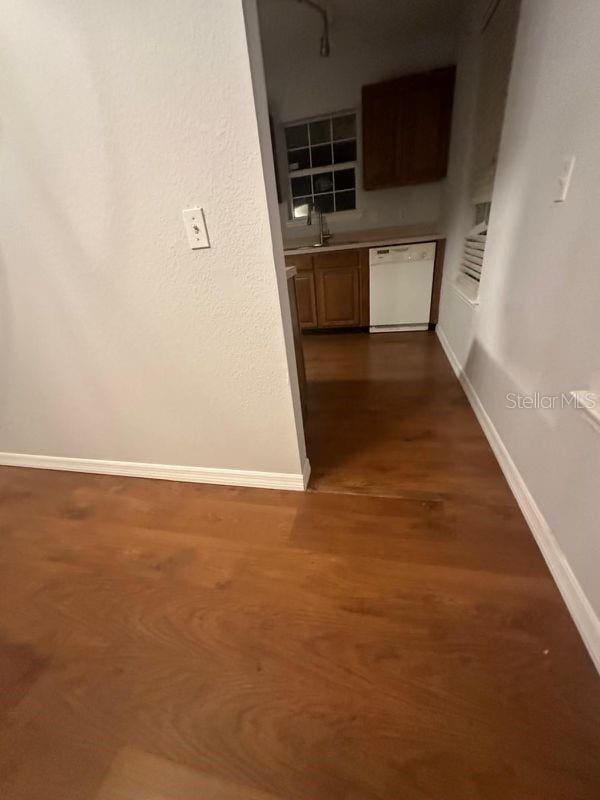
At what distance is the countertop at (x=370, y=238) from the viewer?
3.11m

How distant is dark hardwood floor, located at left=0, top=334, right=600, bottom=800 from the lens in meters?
0.69

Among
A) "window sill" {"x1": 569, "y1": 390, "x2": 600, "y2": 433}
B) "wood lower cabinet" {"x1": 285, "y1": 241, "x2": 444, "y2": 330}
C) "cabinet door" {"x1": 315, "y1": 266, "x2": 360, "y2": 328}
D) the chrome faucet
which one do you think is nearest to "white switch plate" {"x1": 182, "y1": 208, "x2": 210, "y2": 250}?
"window sill" {"x1": 569, "y1": 390, "x2": 600, "y2": 433}

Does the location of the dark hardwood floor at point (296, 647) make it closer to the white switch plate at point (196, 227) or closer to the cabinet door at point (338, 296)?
the white switch plate at point (196, 227)

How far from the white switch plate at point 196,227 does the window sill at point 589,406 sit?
1.18m

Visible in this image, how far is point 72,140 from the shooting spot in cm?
98

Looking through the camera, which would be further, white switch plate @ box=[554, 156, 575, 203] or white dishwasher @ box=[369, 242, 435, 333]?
white dishwasher @ box=[369, 242, 435, 333]

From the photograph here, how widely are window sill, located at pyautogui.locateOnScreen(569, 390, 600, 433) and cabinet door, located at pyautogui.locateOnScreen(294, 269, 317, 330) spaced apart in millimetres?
2816

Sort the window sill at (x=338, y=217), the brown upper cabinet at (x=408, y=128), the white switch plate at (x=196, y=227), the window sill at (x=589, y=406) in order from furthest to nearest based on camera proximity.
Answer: the window sill at (x=338, y=217), the brown upper cabinet at (x=408, y=128), the white switch plate at (x=196, y=227), the window sill at (x=589, y=406)

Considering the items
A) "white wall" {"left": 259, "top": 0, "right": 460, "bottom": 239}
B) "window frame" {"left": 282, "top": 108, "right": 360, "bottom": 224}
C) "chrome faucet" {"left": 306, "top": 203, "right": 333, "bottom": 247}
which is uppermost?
"white wall" {"left": 259, "top": 0, "right": 460, "bottom": 239}

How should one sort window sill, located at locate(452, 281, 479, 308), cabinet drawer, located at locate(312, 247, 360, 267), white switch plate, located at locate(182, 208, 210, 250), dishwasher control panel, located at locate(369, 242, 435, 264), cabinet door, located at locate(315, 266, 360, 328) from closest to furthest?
white switch plate, located at locate(182, 208, 210, 250) < window sill, located at locate(452, 281, 479, 308) < dishwasher control panel, located at locate(369, 242, 435, 264) < cabinet drawer, located at locate(312, 247, 360, 267) < cabinet door, located at locate(315, 266, 360, 328)

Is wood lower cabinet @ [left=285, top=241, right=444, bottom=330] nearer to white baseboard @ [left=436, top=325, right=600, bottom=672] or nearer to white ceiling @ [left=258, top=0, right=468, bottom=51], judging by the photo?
white ceiling @ [left=258, top=0, right=468, bottom=51]

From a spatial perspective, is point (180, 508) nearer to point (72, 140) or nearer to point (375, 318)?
point (72, 140)

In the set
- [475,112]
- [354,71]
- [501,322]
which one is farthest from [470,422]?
[354,71]

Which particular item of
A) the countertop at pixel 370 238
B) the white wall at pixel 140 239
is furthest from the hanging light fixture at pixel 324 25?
the white wall at pixel 140 239
